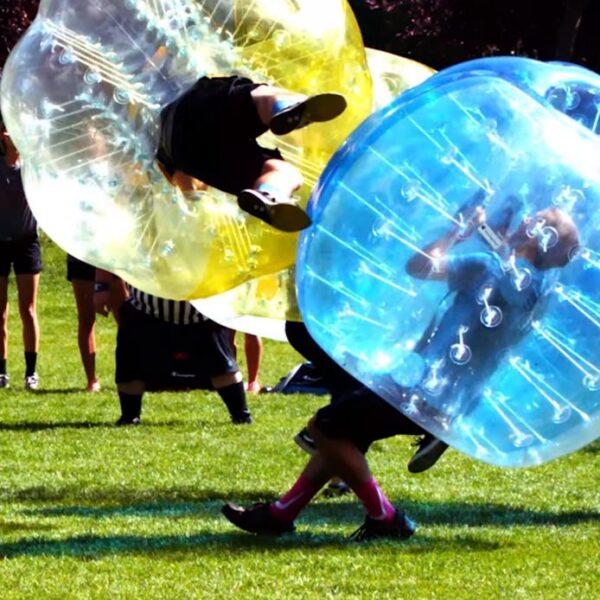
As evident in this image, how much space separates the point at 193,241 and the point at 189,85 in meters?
0.59

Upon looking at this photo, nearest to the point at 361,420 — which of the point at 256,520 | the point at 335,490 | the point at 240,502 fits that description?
the point at 256,520

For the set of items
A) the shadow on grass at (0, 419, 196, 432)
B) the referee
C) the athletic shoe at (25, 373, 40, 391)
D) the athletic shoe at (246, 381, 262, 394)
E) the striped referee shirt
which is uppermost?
the striped referee shirt

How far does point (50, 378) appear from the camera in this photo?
12414 mm

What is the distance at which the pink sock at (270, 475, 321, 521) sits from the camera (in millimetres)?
6387

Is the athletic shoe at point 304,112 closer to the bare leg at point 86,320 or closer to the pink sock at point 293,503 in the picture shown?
the pink sock at point 293,503

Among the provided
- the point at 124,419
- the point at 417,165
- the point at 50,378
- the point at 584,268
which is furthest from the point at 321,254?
the point at 50,378

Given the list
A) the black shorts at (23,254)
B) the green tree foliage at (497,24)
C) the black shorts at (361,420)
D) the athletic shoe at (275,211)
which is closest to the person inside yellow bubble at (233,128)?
the athletic shoe at (275,211)

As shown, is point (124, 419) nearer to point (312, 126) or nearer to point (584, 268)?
point (312, 126)

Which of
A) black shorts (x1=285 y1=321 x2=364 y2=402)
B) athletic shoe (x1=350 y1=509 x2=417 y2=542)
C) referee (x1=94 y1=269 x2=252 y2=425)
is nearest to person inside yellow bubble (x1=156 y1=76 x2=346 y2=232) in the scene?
black shorts (x1=285 y1=321 x2=364 y2=402)

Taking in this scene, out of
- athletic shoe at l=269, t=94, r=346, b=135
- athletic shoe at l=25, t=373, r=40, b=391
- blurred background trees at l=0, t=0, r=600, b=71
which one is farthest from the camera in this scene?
blurred background trees at l=0, t=0, r=600, b=71

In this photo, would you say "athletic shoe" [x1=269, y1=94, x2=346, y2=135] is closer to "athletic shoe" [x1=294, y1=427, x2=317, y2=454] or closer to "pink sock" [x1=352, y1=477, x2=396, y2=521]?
"pink sock" [x1=352, y1=477, x2=396, y2=521]

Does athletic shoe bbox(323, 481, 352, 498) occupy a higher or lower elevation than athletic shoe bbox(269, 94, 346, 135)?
lower

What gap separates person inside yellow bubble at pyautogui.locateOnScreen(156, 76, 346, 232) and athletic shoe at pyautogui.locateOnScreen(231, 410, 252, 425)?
4371mm

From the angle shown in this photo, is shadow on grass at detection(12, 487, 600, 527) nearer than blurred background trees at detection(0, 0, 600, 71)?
Yes
